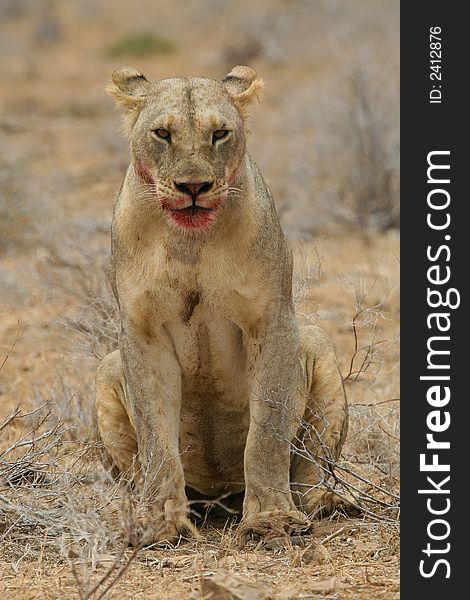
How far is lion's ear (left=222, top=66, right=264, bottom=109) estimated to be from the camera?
5.83 meters

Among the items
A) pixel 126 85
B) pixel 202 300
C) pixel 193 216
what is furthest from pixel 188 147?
pixel 126 85

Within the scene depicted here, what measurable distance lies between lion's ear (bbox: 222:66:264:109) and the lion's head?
13 cm

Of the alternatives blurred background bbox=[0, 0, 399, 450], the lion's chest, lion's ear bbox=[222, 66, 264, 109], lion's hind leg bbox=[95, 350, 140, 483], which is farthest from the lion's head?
blurred background bbox=[0, 0, 399, 450]

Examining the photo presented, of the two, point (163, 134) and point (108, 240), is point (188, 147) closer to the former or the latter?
point (163, 134)

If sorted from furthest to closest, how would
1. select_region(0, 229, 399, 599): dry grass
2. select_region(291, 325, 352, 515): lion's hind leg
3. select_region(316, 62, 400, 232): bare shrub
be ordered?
1. select_region(316, 62, 400, 232): bare shrub
2. select_region(291, 325, 352, 515): lion's hind leg
3. select_region(0, 229, 399, 599): dry grass

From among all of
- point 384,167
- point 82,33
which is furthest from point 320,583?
point 82,33

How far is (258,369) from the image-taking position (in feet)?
18.6

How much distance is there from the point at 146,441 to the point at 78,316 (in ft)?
8.63

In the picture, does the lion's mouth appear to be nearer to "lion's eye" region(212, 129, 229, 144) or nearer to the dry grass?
"lion's eye" region(212, 129, 229, 144)

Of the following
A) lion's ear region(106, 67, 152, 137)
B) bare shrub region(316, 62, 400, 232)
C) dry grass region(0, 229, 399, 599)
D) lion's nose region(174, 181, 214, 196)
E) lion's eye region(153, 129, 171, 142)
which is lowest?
dry grass region(0, 229, 399, 599)

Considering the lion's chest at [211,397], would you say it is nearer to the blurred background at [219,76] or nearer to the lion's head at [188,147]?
the lion's head at [188,147]

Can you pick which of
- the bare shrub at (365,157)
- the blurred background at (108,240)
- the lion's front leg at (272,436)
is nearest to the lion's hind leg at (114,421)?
the blurred background at (108,240)

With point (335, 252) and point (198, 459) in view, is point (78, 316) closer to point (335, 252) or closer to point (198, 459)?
point (198, 459)

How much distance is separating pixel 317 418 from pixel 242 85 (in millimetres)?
1638
